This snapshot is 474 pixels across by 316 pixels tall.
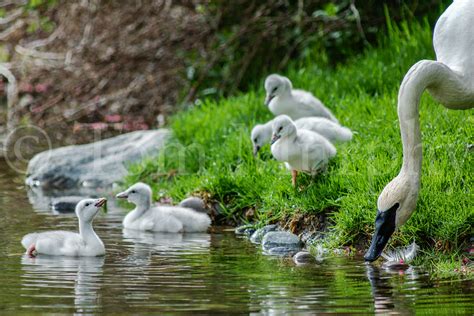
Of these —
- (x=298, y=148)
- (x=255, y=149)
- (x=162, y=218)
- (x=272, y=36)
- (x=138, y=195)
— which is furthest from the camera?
(x=272, y=36)

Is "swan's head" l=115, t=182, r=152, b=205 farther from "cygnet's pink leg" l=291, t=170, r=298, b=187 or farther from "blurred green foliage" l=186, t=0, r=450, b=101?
"blurred green foliage" l=186, t=0, r=450, b=101

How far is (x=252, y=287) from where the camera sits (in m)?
7.02

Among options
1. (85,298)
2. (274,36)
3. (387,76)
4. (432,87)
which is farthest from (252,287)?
(274,36)

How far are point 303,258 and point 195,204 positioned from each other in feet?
8.28

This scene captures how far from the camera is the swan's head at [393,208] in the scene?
7520 mm

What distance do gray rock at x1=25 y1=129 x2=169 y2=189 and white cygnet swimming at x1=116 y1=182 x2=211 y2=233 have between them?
8.81 feet

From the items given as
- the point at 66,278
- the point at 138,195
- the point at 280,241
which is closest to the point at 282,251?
the point at 280,241

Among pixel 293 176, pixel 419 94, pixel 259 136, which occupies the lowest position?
pixel 293 176

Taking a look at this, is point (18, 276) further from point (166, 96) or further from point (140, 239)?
point (166, 96)

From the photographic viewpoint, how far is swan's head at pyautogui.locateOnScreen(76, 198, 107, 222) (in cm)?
898

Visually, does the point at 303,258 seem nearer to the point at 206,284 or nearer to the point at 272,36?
the point at 206,284

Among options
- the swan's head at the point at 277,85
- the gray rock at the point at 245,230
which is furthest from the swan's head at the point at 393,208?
the swan's head at the point at 277,85

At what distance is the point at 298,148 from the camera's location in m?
9.48

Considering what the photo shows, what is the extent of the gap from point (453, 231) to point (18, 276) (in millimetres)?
3037
